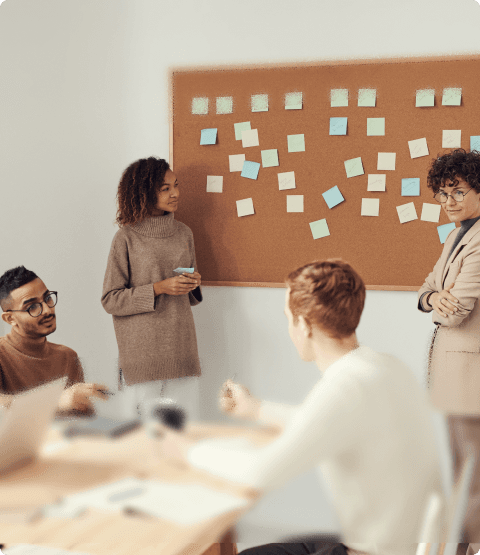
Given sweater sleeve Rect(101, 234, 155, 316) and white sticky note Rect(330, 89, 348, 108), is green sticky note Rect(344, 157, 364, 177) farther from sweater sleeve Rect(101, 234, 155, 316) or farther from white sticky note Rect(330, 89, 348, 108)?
sweater sleeve Rect(101, 234, 155, 316)

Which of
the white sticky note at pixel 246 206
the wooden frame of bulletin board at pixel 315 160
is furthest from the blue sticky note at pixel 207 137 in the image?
the white sticky note at pixel 246 206

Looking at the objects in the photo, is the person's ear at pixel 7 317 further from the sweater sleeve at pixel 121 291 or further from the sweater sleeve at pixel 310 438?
the sweater sleeve at pixel 310 438

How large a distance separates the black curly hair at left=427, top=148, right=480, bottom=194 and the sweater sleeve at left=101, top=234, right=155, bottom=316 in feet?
1.75

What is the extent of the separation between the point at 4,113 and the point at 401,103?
747mm

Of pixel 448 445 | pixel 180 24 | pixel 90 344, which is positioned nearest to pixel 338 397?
pixel 448 445

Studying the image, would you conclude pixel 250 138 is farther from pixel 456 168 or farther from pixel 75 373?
pixel 75 373

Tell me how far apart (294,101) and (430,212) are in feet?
1.00

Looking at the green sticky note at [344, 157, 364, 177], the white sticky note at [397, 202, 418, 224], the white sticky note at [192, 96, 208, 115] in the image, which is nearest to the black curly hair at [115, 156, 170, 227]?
the white sticky note at [192, 96, 208, 115]

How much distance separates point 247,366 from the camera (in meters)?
0.87

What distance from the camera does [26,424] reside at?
0.90m

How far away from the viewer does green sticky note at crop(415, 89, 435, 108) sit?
0.78 metres

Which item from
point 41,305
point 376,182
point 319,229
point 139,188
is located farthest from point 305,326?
point 41,305

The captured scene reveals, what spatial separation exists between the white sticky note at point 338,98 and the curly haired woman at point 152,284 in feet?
1.01

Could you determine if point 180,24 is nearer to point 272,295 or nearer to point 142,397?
point 272,295
